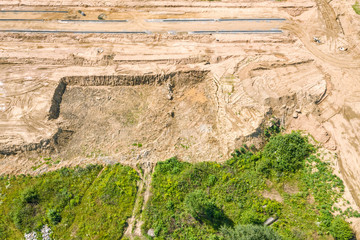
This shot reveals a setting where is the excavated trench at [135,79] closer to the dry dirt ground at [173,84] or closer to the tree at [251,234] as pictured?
the dry dirt ground at [173,84]

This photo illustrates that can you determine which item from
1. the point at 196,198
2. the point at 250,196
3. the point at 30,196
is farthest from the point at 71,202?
the point at 250,196

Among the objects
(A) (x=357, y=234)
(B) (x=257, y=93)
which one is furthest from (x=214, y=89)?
(A) (x=357, y=234)

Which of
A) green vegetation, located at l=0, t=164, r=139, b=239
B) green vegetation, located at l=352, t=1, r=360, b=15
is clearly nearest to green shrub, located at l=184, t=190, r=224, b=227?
green vegetation, located at l=0, t=164, r=139, b=239

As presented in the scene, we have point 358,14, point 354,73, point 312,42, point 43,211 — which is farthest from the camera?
point 358,14

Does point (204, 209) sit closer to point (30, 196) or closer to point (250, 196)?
point (250, 196)

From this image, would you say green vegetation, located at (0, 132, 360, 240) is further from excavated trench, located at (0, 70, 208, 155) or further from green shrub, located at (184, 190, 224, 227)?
excavated trench, located at (0, 70, 208, 155)

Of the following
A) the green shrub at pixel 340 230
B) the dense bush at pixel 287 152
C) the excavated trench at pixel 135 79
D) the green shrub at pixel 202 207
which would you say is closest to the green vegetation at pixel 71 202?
the green shrub at pixel 202 207

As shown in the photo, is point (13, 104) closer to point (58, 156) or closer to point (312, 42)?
point (58, 156)
